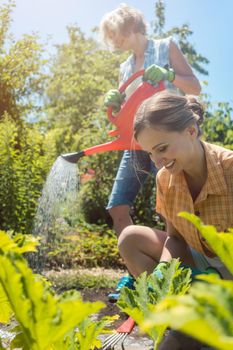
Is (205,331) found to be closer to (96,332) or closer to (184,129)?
(96,332)

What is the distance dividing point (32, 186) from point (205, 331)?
482 cm

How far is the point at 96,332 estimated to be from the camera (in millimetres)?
690

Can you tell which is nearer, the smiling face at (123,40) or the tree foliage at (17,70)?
the smiling face at (123,40)

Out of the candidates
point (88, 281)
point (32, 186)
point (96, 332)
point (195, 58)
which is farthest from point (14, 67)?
point (195, 58)

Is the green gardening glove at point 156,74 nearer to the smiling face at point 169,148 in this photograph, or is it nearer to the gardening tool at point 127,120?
the gardening tool at point 127,120

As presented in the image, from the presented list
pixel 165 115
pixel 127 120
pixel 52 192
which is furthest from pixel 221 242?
pixel 52 192

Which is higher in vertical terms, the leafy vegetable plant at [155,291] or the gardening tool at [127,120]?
the gardening tool at [127,120]

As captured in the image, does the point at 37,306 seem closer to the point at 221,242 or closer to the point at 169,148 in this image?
the point at 221,242

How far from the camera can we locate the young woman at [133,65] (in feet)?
10.8

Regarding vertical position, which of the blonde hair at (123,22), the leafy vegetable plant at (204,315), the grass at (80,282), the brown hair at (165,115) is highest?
the blonde hair at (123,22)

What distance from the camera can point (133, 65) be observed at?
3578 mm

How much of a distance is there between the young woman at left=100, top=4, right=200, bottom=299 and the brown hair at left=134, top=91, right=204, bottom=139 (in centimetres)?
113

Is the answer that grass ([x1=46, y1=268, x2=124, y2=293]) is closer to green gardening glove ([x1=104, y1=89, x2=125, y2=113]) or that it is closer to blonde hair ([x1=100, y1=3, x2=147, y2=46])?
green gardening glove ([x1=104, y1=89, x2=125, y2=113])

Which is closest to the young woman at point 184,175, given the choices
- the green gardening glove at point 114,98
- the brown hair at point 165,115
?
the brown hair at point 165,115
